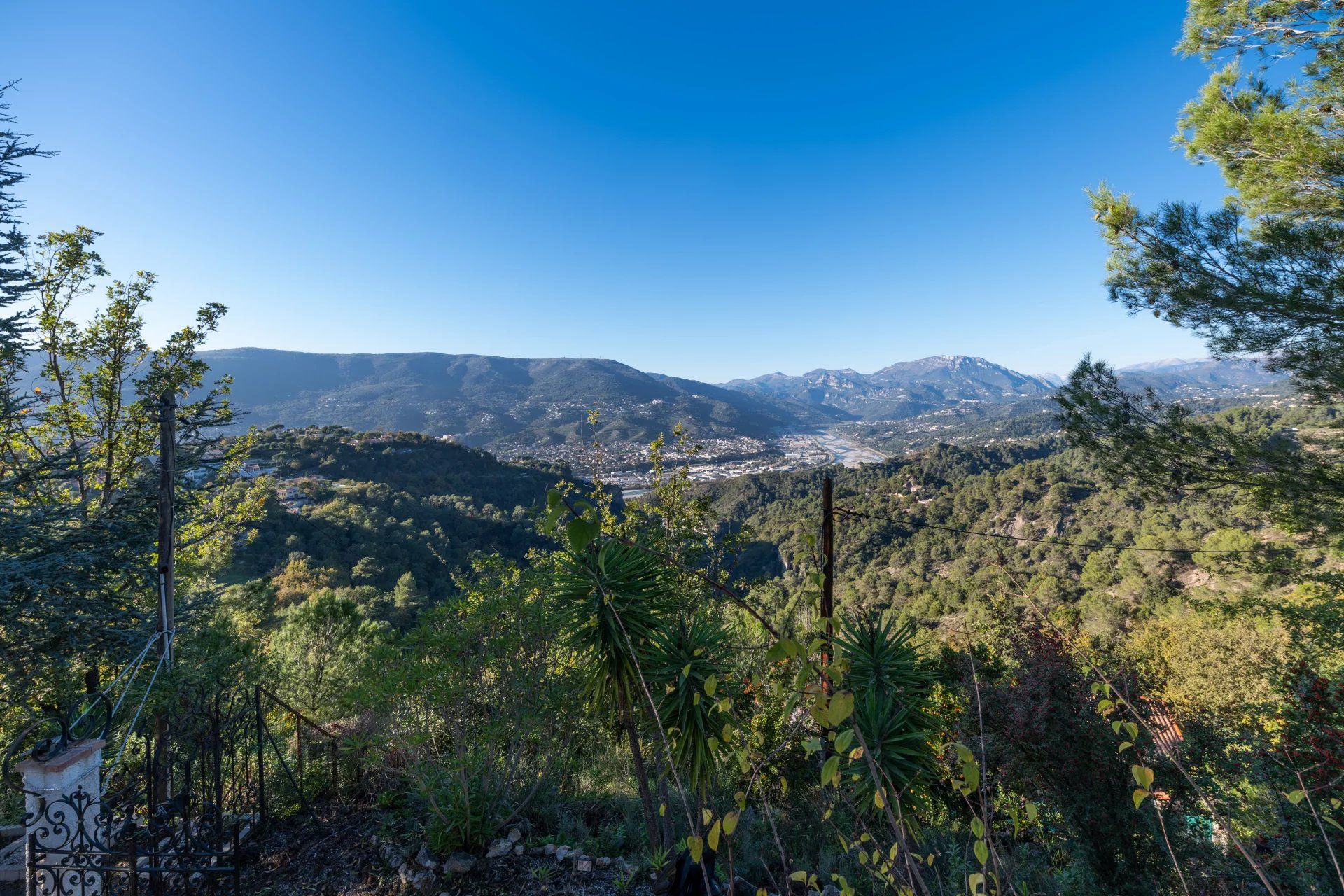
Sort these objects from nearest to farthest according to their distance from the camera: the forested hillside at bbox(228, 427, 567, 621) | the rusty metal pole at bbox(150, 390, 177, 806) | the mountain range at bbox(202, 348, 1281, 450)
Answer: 1. the rusty metal pole at bbox(150, 390, 177, 806)
2. the forested hillside at bbox(228, 427, 567, 621)
3. the mountain range at bbox(202, 348, 1281, 450)

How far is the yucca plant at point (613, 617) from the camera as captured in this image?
442cm

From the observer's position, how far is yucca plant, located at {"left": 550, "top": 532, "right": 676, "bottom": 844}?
442 centimetres

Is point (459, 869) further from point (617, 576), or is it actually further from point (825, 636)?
point (825, 636)

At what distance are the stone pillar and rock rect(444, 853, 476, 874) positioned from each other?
2.21 metres

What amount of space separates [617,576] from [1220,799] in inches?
258

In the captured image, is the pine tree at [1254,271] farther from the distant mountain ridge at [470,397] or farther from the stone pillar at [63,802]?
the distant mountain ridge at [470,397]

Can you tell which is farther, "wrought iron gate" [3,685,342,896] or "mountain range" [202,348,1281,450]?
"mountain range" [202,348,1281,450]

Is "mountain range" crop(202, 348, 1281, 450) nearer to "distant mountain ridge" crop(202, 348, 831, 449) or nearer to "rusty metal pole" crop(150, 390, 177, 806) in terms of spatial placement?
"distant mountain ridge" crop(202, 348, 831, 449)

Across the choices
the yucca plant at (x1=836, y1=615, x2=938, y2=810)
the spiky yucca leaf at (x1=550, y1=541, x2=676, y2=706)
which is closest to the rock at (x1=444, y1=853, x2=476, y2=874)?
the spiky yucca leaf at (x1=550, y1=541, x2=676, y2=706)

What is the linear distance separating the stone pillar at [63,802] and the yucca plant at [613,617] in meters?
3.04

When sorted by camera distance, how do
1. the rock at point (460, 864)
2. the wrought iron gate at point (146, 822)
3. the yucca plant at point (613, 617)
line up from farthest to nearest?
the yucca plant at point (613, 617)
the rock at point (460, 864)
the wrought iron gate at point (146, 822)

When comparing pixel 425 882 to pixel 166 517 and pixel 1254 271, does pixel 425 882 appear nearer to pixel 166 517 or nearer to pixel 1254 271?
pixel 166 517

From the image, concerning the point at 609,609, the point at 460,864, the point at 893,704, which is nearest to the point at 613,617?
the point at 609,609

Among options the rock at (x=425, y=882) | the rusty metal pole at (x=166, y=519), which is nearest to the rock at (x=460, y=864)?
the rock at (x=425, y=882)
